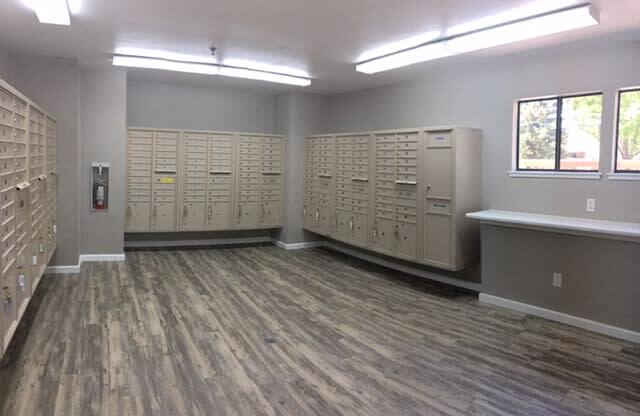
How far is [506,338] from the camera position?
3518mm

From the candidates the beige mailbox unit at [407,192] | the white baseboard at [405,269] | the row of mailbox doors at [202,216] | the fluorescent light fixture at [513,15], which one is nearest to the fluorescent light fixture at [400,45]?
the fluorescent light fixture at [513,15]

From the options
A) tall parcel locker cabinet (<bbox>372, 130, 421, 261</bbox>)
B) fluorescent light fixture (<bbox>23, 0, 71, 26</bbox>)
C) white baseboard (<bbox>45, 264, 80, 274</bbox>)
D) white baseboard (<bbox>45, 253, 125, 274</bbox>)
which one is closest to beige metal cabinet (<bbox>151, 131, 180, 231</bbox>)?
white baseboard (<bbox>45, 253, 125, 274</bbox>)

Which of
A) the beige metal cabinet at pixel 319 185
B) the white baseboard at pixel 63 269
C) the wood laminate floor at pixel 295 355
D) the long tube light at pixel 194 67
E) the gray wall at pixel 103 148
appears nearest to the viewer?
the wood laminate floor at pixel 295 355

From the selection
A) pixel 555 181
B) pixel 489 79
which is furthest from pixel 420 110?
pixel 555 181

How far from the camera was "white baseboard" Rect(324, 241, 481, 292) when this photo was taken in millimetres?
4961

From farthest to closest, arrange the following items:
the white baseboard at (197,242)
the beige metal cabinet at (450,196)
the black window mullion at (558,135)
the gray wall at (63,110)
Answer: the white baseboard at (197,242), the gray wall at (63,110), the beige metal cabinet at (450,196), the black window mullion at (558,135)

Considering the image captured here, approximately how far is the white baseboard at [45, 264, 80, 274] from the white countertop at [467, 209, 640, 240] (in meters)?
4.46

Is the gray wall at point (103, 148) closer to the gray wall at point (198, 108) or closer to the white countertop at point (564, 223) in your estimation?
the gray wall at point (198, 108)

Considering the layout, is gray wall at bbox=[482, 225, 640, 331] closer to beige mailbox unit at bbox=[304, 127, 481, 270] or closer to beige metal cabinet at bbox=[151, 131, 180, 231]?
beige mailbox unit at bbox=[304, 127, 481, 270]

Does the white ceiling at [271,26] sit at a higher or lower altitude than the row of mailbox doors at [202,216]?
higher

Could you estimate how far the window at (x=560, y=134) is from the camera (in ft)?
13.3

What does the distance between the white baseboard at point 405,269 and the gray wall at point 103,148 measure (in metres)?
3.17

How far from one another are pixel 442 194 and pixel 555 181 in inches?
41.4

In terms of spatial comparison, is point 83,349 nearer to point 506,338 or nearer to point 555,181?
point 506,338
